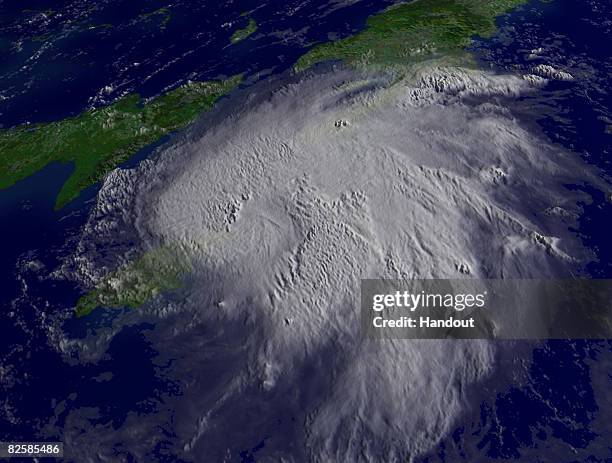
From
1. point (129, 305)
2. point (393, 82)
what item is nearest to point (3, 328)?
point (129, 305)

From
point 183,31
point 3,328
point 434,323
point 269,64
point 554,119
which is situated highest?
point 183,31

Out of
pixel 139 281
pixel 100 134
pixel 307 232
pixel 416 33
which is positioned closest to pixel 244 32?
pixel 416 33

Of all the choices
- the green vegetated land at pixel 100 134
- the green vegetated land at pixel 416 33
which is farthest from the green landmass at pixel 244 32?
the green vegetated land at pixel 416 33

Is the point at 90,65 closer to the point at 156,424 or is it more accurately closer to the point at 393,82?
the point at 393,82

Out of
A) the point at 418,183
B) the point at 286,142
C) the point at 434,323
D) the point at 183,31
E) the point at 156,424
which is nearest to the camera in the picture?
the point at 156,424

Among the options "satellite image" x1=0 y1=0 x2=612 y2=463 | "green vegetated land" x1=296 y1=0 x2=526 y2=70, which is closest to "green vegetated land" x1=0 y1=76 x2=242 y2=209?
"satellite image" x1=0 y1=0 x2=612 y2=463

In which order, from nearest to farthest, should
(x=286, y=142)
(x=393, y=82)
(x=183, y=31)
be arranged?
1. (x=286, y=142)
2. (x=393, y=82)
3. (x=183, y=31)

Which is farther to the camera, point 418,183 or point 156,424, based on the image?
point 418,183
